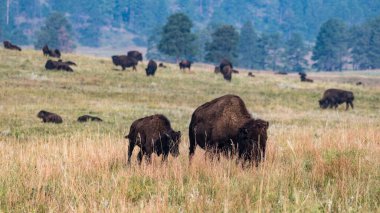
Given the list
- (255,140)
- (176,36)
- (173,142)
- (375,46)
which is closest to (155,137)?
(173,142)

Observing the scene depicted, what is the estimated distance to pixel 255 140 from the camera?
791 centimetres

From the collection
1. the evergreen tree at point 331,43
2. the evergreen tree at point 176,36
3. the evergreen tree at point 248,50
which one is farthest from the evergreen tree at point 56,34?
the evergreen tree at point 331,43

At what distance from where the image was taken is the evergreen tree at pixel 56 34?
14250 centimetres

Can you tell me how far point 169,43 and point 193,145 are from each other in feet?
329

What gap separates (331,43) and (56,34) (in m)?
84.6

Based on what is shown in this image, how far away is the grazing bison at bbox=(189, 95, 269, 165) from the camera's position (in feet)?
26.0

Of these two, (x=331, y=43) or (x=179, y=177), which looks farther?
(x=331, y=43)

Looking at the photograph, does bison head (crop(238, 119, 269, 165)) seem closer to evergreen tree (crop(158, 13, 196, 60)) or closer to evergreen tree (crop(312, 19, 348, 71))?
evergreen tree (crop(158, 13, 196, 60))

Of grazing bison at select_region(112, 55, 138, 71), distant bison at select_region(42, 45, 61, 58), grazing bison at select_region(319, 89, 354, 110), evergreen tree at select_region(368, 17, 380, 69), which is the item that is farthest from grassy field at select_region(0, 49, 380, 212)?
evergreen tree at select_region(368, 17, 380, 69)

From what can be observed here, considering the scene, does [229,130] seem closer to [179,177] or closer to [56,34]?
[179,177]

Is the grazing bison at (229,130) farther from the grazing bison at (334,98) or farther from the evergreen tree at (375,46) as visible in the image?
the evergreen tree at (375,46)

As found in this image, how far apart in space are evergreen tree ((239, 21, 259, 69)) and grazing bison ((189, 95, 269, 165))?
486 ft

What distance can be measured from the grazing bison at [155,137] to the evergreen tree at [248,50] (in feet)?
485

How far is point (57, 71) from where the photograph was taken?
144 ft
